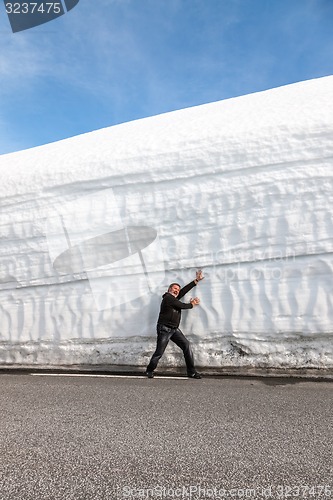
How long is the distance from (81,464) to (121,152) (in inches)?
243

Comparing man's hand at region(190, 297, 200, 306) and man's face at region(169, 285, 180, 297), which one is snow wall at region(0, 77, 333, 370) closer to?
man's hand at region(190, 297, 200, 306)

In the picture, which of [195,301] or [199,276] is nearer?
[195,301]

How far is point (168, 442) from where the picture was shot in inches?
135

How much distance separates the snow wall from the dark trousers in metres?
0.48

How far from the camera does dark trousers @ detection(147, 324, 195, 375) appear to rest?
6.48m

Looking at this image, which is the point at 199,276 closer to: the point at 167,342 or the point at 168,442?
the point at 167,342

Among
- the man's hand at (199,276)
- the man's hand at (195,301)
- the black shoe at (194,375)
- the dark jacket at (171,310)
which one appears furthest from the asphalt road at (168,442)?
the man's hand at (199,276)

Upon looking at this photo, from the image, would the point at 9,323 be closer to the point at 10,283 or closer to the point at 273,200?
the point at 10,283

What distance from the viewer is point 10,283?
8500mm

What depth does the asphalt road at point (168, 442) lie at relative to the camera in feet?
8.66

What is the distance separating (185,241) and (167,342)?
5.79ft

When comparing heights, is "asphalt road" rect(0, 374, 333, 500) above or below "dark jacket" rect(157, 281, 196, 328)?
below
